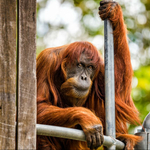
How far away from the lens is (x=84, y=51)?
11.5ft

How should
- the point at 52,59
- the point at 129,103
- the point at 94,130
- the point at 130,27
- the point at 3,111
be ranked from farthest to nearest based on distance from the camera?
the point at 130,27
the point at 129,103
the point at 52,59
the point at 94,130
the point at 3,111

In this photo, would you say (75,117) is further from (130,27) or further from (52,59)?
(130,27)

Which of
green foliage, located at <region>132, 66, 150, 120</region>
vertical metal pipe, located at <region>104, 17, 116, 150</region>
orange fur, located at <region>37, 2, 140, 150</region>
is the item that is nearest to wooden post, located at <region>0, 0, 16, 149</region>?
vertical metal pipe, located at <region>104, 17, 116, 150</region>

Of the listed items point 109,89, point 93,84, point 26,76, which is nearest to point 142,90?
point 93,84

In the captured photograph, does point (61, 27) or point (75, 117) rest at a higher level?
point (61, 27)

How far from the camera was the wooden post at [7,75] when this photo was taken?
192 cm

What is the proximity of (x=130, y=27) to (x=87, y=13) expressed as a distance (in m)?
1.26

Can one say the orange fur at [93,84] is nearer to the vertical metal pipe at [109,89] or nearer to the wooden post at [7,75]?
the vertical metal pipe at [109,89]

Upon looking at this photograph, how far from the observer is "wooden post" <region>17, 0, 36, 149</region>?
1940mm

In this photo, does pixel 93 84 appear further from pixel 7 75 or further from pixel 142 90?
pixel 142 90

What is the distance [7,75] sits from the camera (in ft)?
6.40

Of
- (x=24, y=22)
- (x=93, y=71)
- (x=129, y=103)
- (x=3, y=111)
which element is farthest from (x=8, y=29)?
(x=129, y=103)

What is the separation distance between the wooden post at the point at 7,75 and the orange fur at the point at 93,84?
114 cm

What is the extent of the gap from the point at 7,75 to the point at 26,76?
0.34 feet
